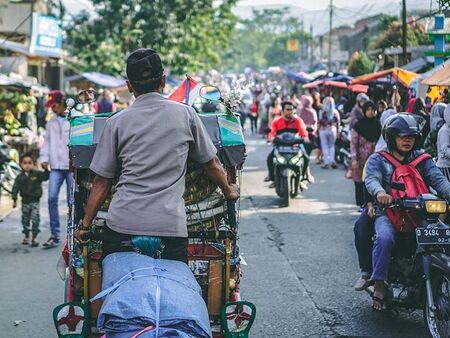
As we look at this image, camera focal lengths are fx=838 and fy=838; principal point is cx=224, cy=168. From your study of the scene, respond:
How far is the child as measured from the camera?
1061cm

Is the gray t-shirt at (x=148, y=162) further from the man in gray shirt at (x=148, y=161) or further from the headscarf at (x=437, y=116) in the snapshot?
the headscarf at (x=437, y=116)

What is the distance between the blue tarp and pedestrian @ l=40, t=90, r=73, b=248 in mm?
6612

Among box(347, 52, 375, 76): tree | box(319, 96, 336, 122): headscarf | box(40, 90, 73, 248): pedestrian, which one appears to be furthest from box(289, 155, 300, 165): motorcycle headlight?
box(347, 52, 375, 76): tree

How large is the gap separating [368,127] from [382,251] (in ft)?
19.6

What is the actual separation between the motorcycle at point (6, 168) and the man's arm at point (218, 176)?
9.63 m

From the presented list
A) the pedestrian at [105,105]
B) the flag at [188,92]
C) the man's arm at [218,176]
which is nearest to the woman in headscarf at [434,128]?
the flag at [188,92]

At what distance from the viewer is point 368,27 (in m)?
51.7

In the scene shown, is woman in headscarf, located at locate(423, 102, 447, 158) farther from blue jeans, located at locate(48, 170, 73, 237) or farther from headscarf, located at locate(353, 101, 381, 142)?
blue jeans, located at locate(48, 170, 73, 237)

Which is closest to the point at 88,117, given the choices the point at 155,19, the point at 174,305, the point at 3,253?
the point at 174,305

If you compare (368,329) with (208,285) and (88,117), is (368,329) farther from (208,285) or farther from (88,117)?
(88,117)

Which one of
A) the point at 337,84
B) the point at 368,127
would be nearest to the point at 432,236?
the point at 368,127

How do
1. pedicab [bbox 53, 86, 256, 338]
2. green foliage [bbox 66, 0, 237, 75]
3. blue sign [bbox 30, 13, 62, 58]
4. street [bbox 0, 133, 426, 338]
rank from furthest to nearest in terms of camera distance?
green foliage [bbox 66, 0, 237, 75] < blue sign [bbox 30, 13, 62, 58] < street [bbox 0, 133, 426, 338] < pedicab [bbox 53, 86, 256, 338]

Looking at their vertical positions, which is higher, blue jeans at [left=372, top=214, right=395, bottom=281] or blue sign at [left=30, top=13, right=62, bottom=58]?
blue sign at [left=30, top=13, right=62, bottom=58]

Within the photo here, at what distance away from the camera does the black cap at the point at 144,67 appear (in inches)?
171
